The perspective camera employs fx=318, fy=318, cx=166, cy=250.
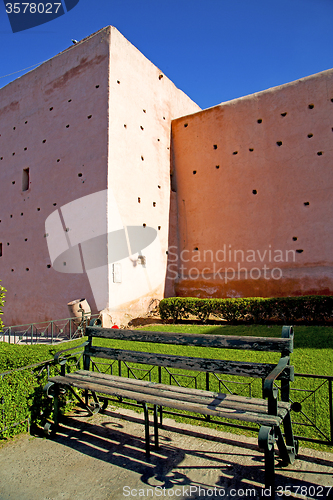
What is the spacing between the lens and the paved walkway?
210 centimetres

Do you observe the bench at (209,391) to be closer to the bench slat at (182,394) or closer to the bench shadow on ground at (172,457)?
the bench slat at (182,394)

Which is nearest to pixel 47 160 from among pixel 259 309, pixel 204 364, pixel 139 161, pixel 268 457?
pixel 139 161

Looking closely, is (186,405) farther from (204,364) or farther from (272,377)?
(272,377)

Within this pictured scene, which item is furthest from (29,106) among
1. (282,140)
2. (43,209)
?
(282,140)

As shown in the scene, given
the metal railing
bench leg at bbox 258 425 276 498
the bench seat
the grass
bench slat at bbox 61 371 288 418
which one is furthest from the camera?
the grass

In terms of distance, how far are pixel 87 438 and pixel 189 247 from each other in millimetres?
8492

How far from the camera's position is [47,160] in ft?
33.9

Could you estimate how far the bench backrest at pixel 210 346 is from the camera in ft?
8.13

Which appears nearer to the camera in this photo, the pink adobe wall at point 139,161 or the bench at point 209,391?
the bench at point 209,391

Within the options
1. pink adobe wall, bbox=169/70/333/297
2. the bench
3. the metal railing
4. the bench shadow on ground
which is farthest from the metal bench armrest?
pink adobe wall, bbox=169/70/333/297

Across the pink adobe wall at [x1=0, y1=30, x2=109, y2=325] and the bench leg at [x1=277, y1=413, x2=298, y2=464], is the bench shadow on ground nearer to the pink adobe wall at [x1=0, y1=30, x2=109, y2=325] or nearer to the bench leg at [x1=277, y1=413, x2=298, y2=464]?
the bench leg at [x1=277, y1=413, x2=298, y2=464]

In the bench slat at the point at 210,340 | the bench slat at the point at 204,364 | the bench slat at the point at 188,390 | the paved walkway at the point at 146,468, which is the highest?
the bench slat at the point at 210,340

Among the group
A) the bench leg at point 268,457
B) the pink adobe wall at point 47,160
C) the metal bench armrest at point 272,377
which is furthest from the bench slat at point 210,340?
the pink adobe wall at point 47,160

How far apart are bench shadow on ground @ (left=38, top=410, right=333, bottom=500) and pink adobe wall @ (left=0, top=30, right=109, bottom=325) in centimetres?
577
